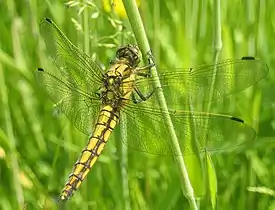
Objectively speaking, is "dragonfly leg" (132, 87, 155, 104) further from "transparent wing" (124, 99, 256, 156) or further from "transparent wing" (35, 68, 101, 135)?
"transparent wing" (35, 68, 101, 135)

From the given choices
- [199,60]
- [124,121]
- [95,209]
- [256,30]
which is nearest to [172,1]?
[199,60]

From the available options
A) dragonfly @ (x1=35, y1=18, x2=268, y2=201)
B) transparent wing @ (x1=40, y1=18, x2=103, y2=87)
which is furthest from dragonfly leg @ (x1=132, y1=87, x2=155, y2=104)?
transparent wing @ (x1=40, y1=18, x2=103, y2=87)

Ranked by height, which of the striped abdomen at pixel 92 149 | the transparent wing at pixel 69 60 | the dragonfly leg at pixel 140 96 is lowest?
the striped abdomen at pixel 92 149

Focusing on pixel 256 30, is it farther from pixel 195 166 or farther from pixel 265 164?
pixel 195 166

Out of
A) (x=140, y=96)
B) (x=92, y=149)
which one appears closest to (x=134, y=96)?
(x=140, y=96)

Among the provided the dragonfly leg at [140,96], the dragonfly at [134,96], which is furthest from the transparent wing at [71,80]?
the dragonfly leg at [140,96]

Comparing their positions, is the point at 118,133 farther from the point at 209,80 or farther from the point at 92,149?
the point at 209,80

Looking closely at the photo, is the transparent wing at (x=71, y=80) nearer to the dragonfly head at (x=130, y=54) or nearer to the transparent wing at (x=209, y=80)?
the dragonfly head at (x=130, y=54)
